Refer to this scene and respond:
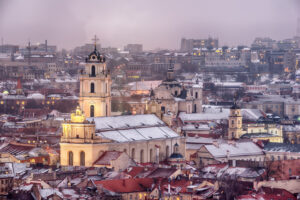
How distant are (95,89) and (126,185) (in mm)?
18820

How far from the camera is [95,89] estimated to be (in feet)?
222

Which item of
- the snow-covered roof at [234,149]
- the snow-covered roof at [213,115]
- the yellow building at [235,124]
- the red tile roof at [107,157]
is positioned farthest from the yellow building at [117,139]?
the snow-covered roof at [213,115]

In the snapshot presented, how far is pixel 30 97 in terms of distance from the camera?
110m

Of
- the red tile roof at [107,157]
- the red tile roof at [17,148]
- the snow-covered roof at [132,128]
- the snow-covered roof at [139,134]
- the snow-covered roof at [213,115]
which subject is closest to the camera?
the red tile roof at [107,157]

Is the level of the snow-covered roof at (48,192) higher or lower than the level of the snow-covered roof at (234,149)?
higher

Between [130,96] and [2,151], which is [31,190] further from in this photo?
[130,96]

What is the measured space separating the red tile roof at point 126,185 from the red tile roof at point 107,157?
5937 millimetres

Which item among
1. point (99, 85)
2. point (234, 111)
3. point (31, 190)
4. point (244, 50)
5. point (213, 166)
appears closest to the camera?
point (31, 190)

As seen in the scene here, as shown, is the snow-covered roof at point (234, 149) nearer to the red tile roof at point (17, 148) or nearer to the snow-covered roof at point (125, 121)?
the snow-covered roof at point (125, 121)

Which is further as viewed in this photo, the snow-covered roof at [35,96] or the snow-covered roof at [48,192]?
the snow-covered roof at [35,96]

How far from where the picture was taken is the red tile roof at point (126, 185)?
48806 millimetres

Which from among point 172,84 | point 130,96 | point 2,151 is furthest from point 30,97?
point 2,151

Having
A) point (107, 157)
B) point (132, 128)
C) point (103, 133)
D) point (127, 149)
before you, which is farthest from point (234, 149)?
point (107, 157)

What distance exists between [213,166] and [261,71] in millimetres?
120916
